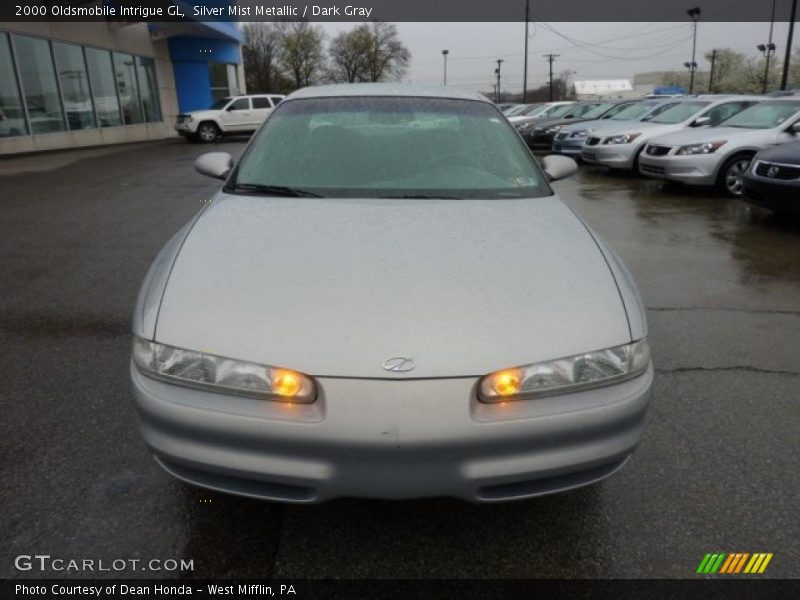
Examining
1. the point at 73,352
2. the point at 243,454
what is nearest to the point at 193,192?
the point at 73,352

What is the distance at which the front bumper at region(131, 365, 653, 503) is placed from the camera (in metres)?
1.68

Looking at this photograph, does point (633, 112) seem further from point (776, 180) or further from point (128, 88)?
point (128, 88)

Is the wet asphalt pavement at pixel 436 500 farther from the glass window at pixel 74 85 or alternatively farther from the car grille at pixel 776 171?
the glass window at pixel 74 85

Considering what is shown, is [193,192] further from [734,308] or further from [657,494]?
[657,494]

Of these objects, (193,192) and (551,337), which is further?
(193,192)

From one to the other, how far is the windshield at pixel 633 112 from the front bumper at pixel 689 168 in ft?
13.9

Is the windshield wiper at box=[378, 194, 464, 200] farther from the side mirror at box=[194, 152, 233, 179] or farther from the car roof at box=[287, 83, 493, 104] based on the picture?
the side mirror at box=[194, 152, 233, 179]

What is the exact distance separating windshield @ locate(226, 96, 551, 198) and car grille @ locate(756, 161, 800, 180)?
4.71 metres

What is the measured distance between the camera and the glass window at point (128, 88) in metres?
21.6

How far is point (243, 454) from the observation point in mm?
1760

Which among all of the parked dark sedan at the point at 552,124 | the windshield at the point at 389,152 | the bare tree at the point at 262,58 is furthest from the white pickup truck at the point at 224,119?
the bare tree at the point at 262,58

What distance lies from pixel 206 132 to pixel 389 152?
→ 2193 centimetres

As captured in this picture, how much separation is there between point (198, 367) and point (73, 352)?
2.26 metres

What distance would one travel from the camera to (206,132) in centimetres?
2291
